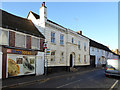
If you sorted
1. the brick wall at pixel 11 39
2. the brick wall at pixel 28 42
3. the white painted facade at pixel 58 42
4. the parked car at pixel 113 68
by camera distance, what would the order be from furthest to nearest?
the white painted facade at pixel 58 42 < the brick wall at pixel 28 42 < the parked car at pixel 113 68 < the brick wall at pixel 11 39

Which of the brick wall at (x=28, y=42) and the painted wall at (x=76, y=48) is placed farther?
the painted wall at (x=76, y=48)

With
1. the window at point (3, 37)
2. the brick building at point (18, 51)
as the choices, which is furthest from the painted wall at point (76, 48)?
the window at point (3, 37)

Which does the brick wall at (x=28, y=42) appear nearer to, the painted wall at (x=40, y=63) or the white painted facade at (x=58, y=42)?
the painted wall at (x=40, y=63)

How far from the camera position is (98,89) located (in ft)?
24.9

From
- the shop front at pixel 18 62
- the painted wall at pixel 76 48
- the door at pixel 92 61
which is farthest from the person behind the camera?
the door at pixel 92 61

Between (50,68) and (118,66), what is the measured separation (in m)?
9.34

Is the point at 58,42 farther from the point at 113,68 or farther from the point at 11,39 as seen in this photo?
the point at 113,68

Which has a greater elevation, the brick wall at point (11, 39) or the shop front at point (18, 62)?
the brick wall at point (11, 39)

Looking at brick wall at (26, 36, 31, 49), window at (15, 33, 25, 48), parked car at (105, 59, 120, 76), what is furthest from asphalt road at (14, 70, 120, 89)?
window at (15, 33, 25, 48)

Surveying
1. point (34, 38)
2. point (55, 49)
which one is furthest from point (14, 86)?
point (55, 49)

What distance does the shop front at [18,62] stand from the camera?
10.4 meters

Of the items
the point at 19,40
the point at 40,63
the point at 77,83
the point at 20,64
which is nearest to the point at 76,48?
the point at 40,63

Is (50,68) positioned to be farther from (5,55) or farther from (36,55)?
(5,55)

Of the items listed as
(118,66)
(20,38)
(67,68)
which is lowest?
(67,68)
